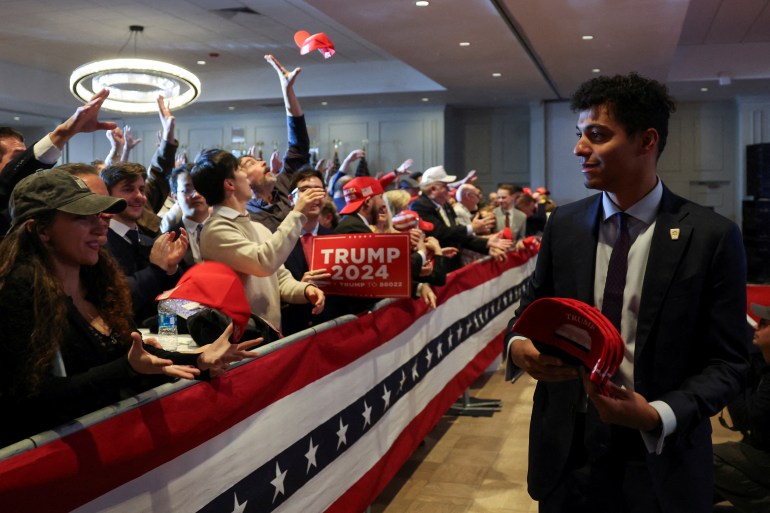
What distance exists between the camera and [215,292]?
2.35 meters

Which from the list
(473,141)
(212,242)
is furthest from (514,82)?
(212,242)

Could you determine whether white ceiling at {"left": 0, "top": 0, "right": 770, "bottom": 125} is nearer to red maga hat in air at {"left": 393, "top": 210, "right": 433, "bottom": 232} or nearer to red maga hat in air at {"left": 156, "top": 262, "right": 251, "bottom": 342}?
red maga hat in air at {"left": 393, "top": 210, "right": 433, "bottom": 232}

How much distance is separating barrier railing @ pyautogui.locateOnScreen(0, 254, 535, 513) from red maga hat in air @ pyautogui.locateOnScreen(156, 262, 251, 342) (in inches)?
5.4

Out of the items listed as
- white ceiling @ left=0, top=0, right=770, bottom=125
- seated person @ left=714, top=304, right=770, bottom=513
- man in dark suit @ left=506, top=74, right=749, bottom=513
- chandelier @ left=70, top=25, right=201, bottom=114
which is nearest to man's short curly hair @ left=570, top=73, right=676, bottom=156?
man in dark suit @ left=506, top=74, right=749, bottom=513

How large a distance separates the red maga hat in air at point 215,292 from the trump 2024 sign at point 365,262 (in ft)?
3.60

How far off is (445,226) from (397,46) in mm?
4068

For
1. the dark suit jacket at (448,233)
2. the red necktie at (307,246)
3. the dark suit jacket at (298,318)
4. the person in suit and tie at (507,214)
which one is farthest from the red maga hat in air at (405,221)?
the person in suit and tie at (507,214)

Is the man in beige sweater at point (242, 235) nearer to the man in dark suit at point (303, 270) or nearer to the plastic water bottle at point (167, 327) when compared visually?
the man in dark suit at point (303, 270)

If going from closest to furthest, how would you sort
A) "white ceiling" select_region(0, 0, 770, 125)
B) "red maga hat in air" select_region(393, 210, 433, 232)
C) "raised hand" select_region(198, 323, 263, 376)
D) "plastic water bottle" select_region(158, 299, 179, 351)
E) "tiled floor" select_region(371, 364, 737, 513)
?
"raised hand" select_region(198, 323, 263, 376), "plastic water bottle" select_region(158, 299, 179, 351), "tiled floor" select_region(371, 364, 737, 513), "red maga hat in air" select_region(393, 210, 433, 232), "white ceiling" select_region(0, 0, 770, 125)

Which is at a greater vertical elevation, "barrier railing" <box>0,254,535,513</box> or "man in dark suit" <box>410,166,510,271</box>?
"man in dark suit" <box>410,166,510,271</box>

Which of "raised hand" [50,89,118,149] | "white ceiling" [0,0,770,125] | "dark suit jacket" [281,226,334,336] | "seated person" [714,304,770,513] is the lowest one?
"seated person" [714,304,770,513]

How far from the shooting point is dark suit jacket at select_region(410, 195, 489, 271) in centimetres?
630

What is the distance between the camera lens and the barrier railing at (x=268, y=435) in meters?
1.55

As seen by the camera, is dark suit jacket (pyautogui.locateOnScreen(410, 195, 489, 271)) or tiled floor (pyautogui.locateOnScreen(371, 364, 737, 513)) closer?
tiled floor (pyautogui.locateOnScreen(371, 364, 737, 513))
